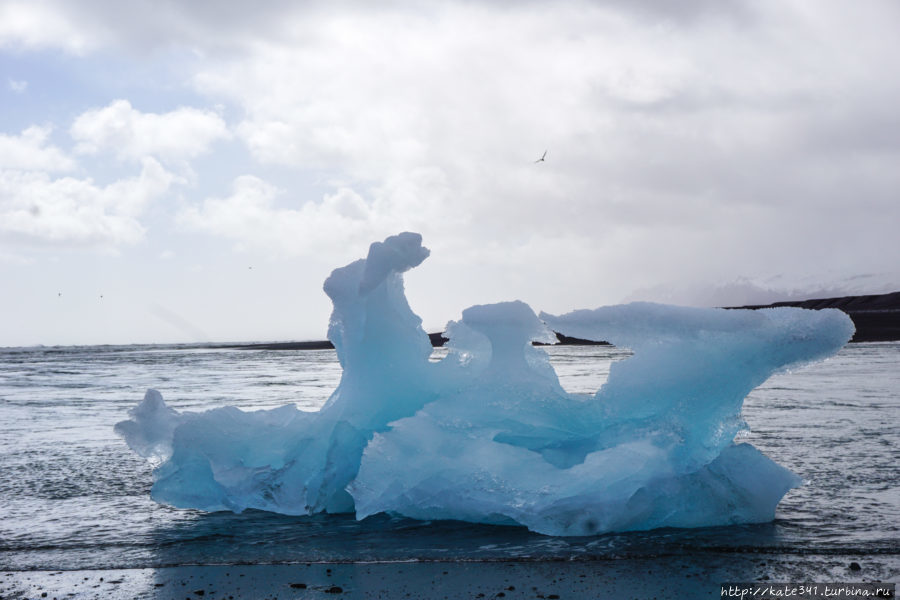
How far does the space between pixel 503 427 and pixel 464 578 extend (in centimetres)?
161

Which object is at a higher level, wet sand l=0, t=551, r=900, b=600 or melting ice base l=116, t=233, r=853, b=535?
melting ice base l=116, t=233, r=853, b=535

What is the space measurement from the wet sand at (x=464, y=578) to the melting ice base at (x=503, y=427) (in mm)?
732

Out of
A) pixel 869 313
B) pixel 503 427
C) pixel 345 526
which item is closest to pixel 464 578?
pixel 345 526

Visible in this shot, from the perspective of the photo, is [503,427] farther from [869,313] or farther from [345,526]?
[869,313]

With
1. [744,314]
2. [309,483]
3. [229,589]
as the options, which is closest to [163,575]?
[229,589]

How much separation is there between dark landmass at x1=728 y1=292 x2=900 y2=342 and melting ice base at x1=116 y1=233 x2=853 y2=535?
3572 centimetres

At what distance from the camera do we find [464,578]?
12.9 ft

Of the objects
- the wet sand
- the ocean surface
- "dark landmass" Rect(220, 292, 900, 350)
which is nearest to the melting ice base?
the ocean surface

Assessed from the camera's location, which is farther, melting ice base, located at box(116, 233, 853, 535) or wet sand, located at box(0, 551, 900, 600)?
melting ice base, located at box(116, 233, 853, 535)

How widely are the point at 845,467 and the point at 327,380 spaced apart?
15465 mm

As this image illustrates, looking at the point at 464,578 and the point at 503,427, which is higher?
the point at 503,427

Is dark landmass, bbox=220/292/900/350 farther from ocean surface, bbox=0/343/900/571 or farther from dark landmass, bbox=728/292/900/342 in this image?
ocean surface, bbox=0/343/900/571

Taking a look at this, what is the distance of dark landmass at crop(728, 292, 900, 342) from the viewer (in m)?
45.0

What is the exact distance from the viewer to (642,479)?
4758 millimetres
